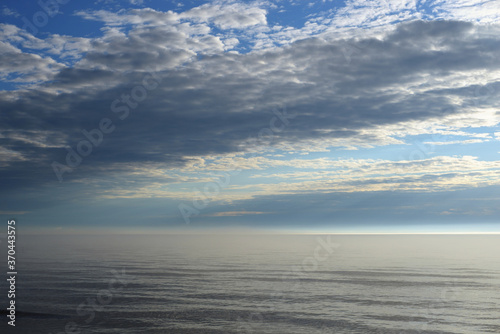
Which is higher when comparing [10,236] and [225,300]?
[10,236]

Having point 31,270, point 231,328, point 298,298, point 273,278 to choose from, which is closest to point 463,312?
point 298,298

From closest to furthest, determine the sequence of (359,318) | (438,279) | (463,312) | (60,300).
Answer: (359,318), (463,312), (60,300), (438,279)

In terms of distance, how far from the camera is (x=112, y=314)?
31484 mm

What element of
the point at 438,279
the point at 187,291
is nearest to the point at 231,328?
the point at 187,291

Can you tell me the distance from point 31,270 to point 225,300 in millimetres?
37213

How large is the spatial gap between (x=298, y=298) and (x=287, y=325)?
9.11 metres

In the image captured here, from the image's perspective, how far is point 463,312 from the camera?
32.0 m

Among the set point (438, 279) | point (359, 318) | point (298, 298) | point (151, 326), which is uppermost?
point (438, 279)

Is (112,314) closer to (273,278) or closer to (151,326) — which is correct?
(151,326)

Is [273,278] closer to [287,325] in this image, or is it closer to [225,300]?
[225,300]

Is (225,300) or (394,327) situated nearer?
(394,327)

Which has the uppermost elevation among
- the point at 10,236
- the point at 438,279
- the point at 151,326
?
the point at 438,279

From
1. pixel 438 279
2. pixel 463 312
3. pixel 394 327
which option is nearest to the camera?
pixel 394 327

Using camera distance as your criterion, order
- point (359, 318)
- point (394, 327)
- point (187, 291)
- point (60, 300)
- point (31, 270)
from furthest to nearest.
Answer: point (31, 270)
point (187, 291)
point (60, 300)
point (359, 318)
point (394, 327)
